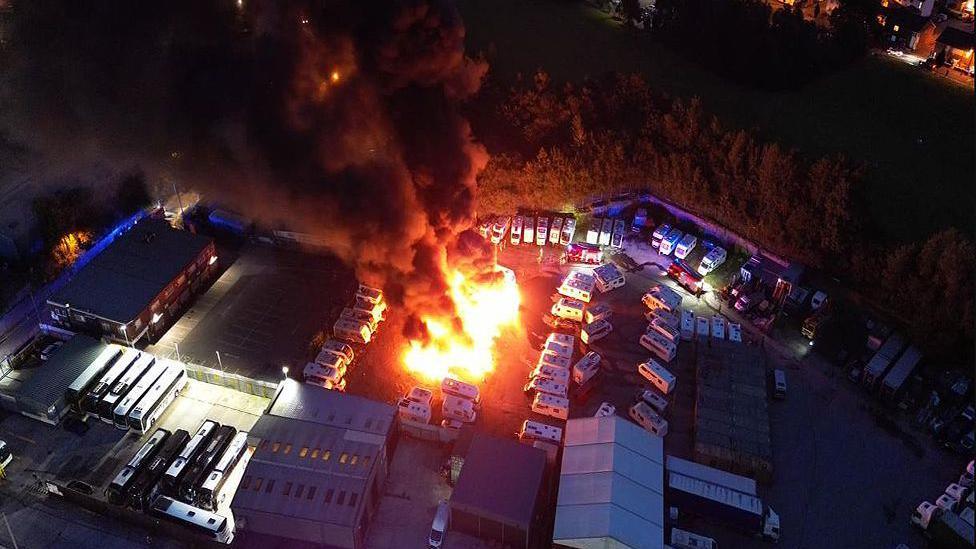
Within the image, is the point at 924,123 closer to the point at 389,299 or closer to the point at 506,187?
the point at 506,187

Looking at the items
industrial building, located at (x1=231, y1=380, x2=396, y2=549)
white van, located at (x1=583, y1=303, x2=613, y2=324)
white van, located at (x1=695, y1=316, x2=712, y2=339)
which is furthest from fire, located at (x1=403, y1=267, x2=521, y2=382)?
white van, located at (x1=695, y1=316, x2=712, y2=339)

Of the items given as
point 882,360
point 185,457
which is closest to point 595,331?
point 882,360

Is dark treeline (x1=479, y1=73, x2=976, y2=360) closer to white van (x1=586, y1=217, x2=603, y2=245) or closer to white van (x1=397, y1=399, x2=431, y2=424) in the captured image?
white van (x1=586, y1=217, x2=603, y2=245)

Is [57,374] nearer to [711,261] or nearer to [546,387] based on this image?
[546,387]

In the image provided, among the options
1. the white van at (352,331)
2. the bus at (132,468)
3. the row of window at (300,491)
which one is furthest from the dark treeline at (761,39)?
the bus at (132,468)

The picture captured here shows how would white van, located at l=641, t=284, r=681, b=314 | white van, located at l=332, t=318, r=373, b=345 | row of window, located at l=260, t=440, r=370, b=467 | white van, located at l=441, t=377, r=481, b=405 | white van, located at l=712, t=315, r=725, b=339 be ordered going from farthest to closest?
1. white van, located at l=641, t=284, r=681, b=314
2. white van, located at l=712, t=315, r=725, b=339
3. white van, located at l=332, t=318, r=373, b=345
4. white van, located at l=441, t=377, r=481, b=405
5. row of window, located at l=260, t=440, r=370, b=467

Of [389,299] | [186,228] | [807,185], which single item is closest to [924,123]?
[807,185]
